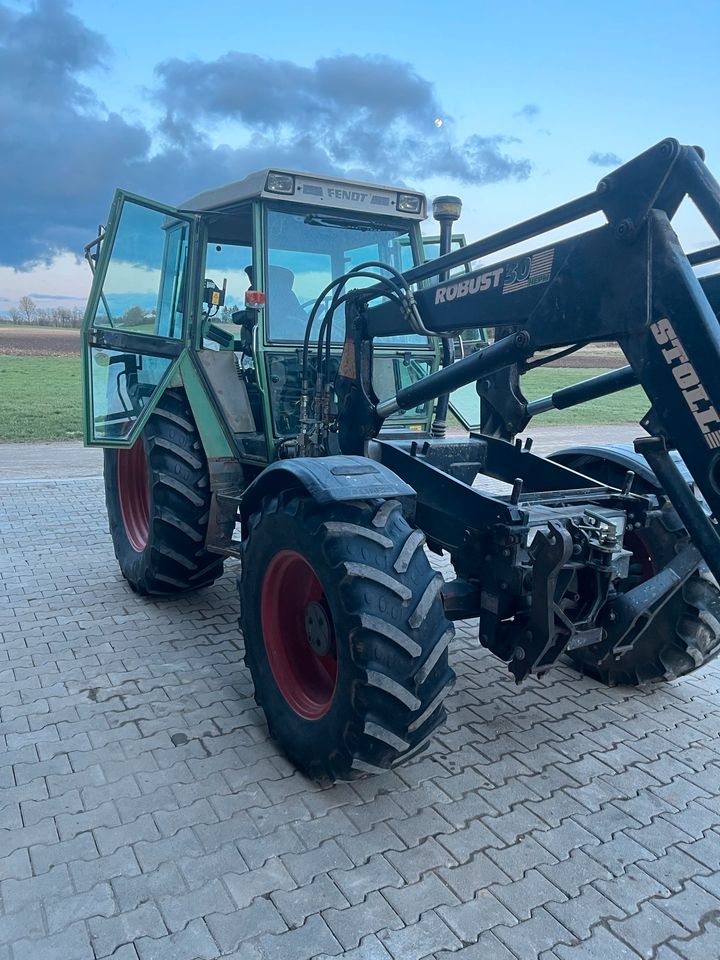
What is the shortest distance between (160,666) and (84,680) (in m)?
0.41

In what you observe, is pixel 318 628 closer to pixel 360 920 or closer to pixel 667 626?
pixel 360 920

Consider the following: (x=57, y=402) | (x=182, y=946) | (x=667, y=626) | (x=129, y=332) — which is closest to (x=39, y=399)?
(x=57, y=402)

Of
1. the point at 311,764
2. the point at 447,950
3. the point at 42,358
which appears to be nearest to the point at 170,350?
the point at 311,764

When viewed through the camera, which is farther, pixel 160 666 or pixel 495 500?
pixel 160 666

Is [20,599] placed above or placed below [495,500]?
below

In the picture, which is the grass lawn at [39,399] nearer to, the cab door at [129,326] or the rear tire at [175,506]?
the cab door at [129,326]

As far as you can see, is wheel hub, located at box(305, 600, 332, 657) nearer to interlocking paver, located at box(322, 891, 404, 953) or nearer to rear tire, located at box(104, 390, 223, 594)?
interlocking paver, located at box(322, 891, 404, 953)

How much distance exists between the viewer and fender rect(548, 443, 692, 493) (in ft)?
13.5

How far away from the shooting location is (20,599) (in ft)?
17.2

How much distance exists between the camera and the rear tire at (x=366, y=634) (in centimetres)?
279

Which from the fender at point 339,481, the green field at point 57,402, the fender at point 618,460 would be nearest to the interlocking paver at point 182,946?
the fender at point 339,481

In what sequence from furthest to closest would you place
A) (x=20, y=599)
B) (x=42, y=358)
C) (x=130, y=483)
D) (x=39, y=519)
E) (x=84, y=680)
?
1. (x=42, y=358)
2. (x=39, y=519)
3. (x=130, y=483)
4. (x=20, y=599)
5. (x=84, y=680)

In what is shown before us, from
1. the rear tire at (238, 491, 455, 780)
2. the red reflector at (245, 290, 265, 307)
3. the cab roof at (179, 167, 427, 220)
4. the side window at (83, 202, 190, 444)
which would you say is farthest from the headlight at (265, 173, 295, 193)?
the rear tire at (238, 491, 455, 780)

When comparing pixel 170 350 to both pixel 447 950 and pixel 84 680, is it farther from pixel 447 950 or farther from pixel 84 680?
pixel 447 950
